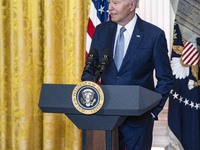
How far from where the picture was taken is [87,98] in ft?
6.38

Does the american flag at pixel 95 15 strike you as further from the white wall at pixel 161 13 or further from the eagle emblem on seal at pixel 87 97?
the eagle emblem on seal at pixel 87 97

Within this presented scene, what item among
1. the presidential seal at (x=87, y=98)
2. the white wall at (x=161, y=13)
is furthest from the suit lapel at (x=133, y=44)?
the white wall at (x=161, y=13)

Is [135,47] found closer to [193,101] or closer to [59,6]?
[193,101]

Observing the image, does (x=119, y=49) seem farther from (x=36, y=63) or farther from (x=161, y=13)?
(x=36, y=63)

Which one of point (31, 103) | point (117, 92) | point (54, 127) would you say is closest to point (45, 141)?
point (54, 127)

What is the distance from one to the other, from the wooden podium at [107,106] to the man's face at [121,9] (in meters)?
0.69

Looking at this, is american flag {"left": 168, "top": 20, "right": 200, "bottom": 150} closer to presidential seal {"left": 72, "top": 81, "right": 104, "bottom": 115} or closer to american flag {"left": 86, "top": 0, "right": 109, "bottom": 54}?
american flag {"left": 86, "top": 0, "right": 109, "bottom": 54}

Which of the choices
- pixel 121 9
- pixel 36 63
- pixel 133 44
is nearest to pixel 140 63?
pixel 133 44

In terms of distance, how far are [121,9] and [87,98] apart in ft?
2.72

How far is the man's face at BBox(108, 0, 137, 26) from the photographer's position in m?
2.50

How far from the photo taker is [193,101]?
3.04 meters

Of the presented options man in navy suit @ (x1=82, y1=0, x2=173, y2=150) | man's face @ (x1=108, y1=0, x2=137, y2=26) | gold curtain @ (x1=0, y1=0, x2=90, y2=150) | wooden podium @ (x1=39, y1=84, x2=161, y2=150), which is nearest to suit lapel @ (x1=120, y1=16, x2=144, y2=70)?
man in navy suit @ (x1=82, y1=0, x2=173, y2=150)

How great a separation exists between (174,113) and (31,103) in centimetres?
136

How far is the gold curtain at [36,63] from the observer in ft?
11.3
